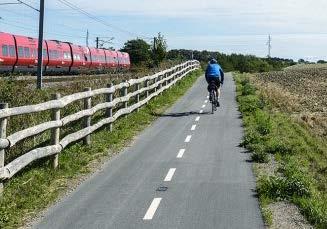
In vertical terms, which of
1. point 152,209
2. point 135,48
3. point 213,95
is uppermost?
point 135,48

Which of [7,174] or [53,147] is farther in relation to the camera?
[53,147]

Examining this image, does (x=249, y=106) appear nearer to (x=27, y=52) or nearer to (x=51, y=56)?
(x=27, y=52)

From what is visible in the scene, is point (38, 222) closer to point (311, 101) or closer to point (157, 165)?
point (157, 165)

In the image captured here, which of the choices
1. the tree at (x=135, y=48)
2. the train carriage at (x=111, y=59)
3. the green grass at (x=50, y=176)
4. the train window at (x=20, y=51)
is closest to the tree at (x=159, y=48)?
the train carriage at (x=111, y=59)

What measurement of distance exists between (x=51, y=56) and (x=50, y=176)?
38.1 m

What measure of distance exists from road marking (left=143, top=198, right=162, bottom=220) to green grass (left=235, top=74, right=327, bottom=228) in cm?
162

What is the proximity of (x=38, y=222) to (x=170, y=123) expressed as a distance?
1131 cm

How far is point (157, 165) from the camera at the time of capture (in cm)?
1127

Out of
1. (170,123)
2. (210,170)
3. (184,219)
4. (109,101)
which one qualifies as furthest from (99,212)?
(170,123)

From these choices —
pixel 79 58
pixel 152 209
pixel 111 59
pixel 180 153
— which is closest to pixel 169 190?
pixel 152 209

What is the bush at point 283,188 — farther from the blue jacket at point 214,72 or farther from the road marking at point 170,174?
the blue jacket at point 214,72

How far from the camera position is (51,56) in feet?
153

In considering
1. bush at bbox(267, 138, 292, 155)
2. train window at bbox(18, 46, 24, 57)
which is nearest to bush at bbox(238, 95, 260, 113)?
bush at bbox(267, 138, 292, 155)

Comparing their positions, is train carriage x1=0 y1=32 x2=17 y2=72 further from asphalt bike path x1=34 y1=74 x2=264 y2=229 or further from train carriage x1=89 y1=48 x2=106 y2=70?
asphalt bike path x1=34 y1=74 x2=264 y2=229
